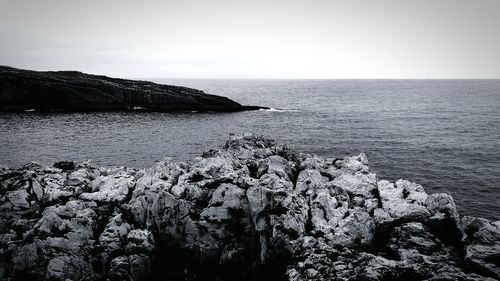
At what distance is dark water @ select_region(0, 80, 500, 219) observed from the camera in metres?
39.0

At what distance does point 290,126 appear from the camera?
71.4 m

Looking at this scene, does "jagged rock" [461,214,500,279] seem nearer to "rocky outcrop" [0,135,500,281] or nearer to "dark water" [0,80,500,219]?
"rocky outcrop" [0,135,500,281]

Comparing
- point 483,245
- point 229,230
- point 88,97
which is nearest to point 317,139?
point 229,230

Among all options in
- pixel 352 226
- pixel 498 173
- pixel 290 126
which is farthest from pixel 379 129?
pixel 352 226

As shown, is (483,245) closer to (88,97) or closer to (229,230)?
(229,230)

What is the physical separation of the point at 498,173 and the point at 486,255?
2895 cm

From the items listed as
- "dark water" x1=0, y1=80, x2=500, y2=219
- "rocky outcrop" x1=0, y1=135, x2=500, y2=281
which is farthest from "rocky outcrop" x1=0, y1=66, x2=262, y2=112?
"rocky outcrop" x1=0, y1=135, x2=500, y2=281

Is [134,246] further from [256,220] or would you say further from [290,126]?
[290,126]

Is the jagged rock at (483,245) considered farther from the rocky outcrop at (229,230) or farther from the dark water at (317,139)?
the dark water at (317,139)

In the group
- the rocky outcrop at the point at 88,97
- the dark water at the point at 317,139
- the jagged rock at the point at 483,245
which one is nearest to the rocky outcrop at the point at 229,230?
the jagged rock at the point at 483,245

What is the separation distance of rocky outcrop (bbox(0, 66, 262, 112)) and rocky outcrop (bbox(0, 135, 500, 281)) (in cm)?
7253

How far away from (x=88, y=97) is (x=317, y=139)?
69.3 metres

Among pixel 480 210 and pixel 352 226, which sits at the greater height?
pixel 352 226

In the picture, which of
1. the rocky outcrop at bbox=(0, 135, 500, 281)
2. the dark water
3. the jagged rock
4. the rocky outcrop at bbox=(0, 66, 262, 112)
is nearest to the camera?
the jagged rock
